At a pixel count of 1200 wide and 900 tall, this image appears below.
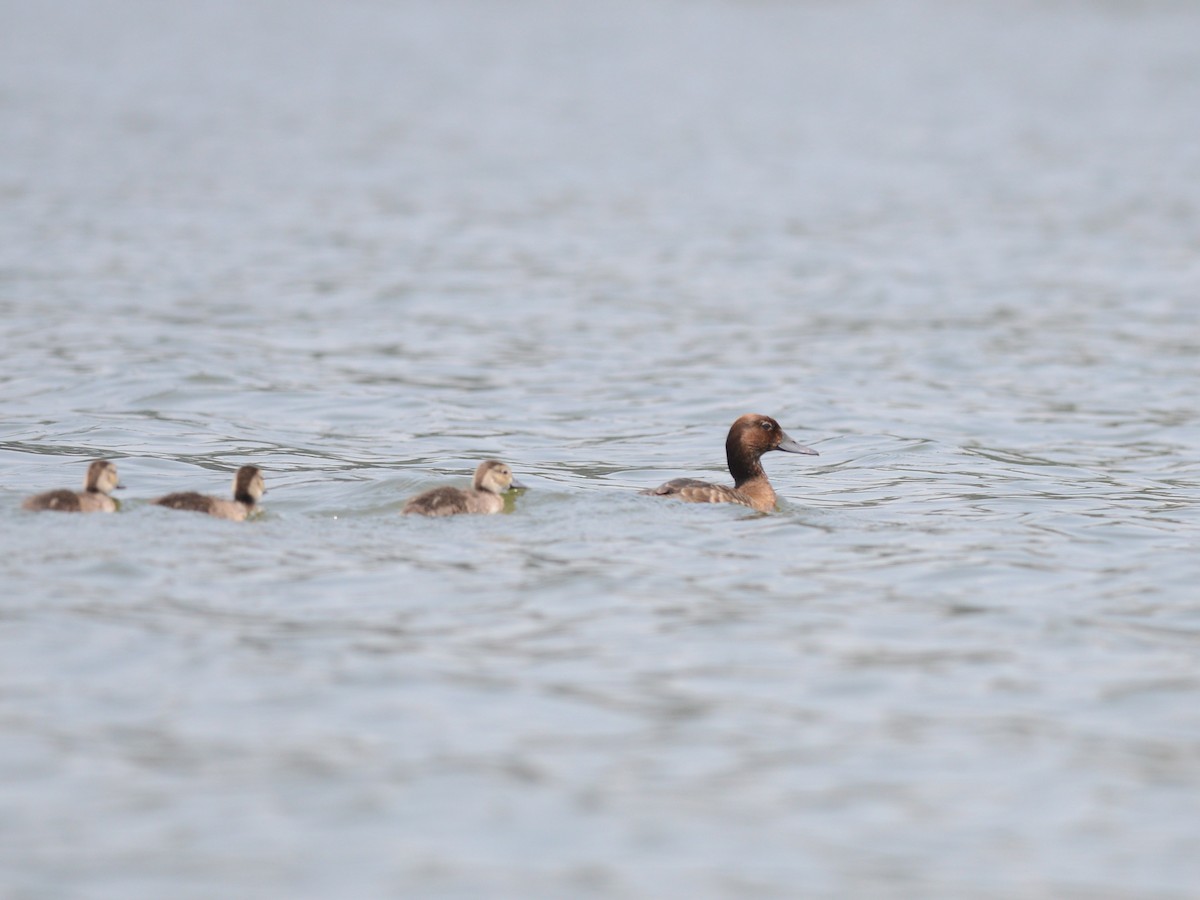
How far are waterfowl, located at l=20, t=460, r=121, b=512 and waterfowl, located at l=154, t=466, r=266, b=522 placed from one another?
33cm

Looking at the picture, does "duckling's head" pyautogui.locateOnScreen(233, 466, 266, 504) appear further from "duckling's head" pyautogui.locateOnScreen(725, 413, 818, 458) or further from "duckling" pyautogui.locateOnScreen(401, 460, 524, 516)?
"duckling's head" pyautogui.locateOnScreen(725, 413, 818, 458)

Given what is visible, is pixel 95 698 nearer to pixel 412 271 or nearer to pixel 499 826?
pixel 499 826

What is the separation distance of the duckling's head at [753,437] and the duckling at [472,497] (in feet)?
5.87

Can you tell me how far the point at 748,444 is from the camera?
1339 cm

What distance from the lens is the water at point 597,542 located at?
7422mm

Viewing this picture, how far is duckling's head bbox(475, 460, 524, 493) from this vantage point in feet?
40.5

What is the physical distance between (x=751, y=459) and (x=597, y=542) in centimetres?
202

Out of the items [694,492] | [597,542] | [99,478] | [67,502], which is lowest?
[597,542]

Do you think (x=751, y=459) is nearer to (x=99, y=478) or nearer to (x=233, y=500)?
(x=233, y=500)

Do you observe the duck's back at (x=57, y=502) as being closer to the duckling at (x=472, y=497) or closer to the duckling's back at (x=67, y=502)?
the duckling's back at (x=67, y=502)

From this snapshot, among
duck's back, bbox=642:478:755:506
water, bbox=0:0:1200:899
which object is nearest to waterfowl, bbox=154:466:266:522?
water, bbox=0:0:1200:899

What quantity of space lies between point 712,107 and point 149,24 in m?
32.1

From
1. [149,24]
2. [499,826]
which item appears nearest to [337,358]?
[499,826]

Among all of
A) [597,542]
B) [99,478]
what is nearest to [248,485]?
[99,478]
